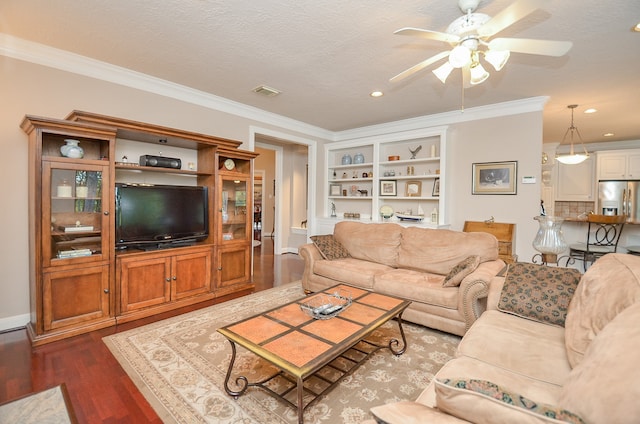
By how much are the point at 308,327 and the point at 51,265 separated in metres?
2.31

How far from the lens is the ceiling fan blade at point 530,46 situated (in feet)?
6.12

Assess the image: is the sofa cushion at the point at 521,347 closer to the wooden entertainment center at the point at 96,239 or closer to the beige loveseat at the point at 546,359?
the beige loveseat at the point at 546,359

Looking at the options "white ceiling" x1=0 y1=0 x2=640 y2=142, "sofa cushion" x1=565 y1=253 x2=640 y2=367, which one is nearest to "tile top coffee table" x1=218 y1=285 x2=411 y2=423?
"sofa cushion" x1=565 y1=253 x2=640 y2=367

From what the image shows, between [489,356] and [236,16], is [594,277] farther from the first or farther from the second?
[236,16]

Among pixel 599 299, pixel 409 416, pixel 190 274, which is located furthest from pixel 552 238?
pixel 190 274

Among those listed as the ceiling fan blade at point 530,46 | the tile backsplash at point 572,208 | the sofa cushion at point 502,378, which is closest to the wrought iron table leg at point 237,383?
the sofa cushion at point 502,378

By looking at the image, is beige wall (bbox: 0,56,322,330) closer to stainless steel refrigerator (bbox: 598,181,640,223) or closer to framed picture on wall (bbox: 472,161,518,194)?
framed picture on wall (bbox: 472,161,518,194)

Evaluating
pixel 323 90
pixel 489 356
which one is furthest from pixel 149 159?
pixel 489 356

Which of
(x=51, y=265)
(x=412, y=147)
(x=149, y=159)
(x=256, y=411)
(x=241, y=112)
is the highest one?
(x=241, y=112)

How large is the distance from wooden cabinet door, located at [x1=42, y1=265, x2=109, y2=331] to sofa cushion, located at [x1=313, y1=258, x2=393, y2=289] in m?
2.19

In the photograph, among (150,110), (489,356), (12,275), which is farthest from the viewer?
(150,110)

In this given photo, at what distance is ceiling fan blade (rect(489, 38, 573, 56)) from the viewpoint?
73.4 inches

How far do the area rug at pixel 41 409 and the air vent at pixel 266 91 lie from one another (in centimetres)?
333

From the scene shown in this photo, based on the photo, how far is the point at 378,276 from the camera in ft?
10.4
